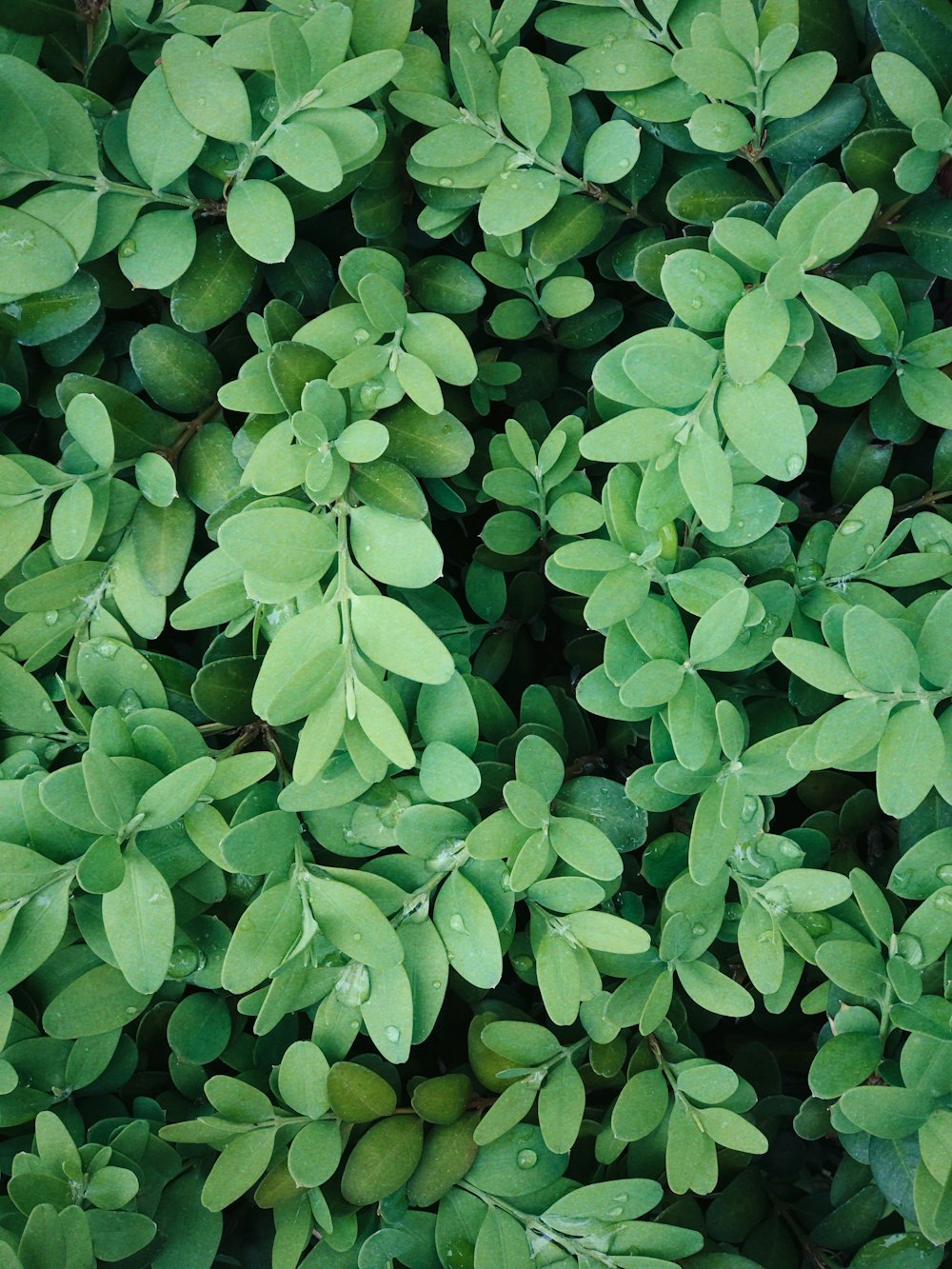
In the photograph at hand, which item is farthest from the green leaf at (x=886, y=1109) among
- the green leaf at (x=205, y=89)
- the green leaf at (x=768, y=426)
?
the green leaf at (x=205, y=89)

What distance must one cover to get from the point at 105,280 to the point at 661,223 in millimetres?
518

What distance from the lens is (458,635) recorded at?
3.13 feet

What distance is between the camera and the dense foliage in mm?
809

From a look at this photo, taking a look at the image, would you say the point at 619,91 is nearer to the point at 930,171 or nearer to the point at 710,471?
the point at 930,171

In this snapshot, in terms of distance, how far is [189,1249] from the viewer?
0.92 metres

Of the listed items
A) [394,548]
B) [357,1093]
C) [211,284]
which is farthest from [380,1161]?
[211,284]

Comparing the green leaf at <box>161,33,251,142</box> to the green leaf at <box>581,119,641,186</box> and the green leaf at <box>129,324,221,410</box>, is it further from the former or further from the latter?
the green leaf at <box>581,119,641,186</box>

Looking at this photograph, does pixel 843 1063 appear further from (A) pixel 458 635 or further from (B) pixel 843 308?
(B) pixel 843 308

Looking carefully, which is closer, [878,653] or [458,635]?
[878,653]

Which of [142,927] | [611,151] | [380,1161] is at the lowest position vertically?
[380,1161]

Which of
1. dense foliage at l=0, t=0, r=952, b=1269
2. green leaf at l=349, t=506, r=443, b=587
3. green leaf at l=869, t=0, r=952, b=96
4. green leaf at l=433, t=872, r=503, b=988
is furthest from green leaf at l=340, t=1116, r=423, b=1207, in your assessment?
green leaf at l=869, t=0, r=952, b=96

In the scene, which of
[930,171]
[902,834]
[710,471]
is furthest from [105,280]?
[902,834]

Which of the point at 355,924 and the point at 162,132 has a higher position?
the point at 162,132

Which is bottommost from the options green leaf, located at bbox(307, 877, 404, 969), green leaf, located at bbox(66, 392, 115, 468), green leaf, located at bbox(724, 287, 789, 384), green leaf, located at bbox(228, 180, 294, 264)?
green leaf, located at bbox(307, 877, 404, 969)
